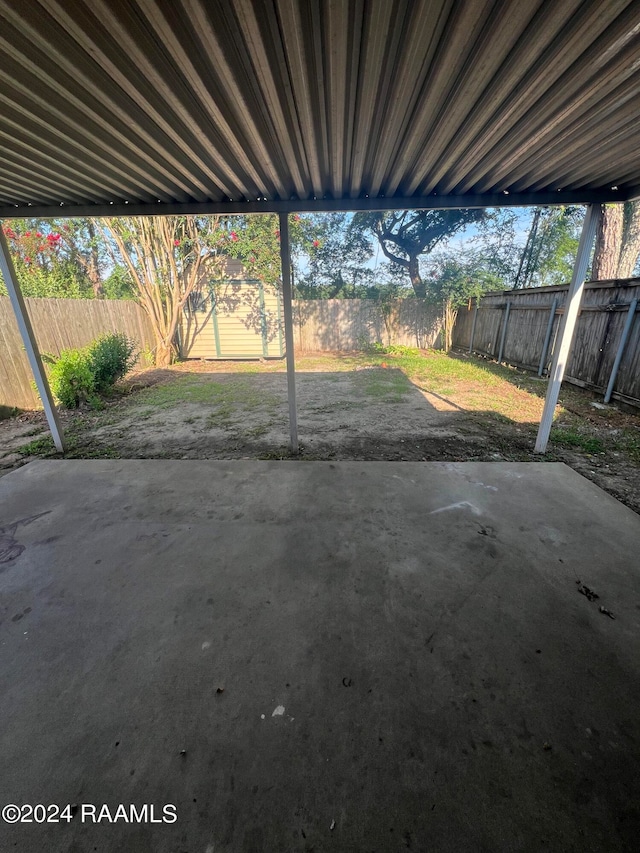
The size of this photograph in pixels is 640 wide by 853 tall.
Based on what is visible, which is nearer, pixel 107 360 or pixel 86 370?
pixel 86 370

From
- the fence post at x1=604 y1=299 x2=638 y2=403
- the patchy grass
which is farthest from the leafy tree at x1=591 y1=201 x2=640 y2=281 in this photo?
the patchy grass

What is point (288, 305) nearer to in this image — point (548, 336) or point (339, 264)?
point (548, 336)

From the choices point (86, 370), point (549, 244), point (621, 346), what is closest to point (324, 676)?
point (86, 370)

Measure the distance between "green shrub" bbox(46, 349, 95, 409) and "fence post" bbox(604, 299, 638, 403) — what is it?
27.0ft

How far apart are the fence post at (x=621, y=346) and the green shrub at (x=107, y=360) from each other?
8305mm

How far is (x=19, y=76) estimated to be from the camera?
5.13ft

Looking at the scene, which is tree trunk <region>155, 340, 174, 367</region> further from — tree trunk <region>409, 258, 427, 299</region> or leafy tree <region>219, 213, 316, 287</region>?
tree trunk <region>409, 258, 427, 299</region>

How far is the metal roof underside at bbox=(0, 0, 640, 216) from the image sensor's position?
129 centimetres

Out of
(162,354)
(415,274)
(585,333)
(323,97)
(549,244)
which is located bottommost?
(162,354)

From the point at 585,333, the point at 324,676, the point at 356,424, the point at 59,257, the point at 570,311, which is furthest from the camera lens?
the point at 59,257

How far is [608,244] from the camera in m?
7.27

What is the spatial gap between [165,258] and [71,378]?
4.48m

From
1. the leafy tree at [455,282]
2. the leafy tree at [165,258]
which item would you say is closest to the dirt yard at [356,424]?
the leafy tree at [165,258]

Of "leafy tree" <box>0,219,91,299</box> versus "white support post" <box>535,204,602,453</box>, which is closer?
"white support post" <box>535,204,602,453</box>
